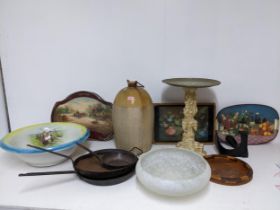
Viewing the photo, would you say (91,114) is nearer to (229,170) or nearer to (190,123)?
(190,123)

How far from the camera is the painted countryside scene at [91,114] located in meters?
1.00

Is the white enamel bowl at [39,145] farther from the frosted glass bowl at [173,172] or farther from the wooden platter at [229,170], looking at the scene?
the wooden platter at [229,170]

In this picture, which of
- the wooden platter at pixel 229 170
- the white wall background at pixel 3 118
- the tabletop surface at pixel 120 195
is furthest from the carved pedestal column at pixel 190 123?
the white wall background at pixel 3 118

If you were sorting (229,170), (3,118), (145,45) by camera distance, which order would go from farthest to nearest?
(3,118) → (145,45) → (229,170)

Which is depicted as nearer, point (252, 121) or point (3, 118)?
point (252, 121)

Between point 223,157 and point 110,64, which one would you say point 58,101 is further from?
point 223,157

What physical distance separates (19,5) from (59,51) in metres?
0.24

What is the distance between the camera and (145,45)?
0.95 m

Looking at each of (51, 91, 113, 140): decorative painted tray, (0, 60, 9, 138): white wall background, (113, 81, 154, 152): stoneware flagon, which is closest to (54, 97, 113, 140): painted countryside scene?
(51, 91, 113, 140): decorative painted tray

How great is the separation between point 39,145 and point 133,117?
1.20ft

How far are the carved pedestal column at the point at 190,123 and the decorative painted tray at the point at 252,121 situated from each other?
0.14 metres

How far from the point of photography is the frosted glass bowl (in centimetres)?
62

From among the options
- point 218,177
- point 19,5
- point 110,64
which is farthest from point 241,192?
point 19,5

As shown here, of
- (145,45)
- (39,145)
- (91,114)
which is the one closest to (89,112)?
(91,114)
